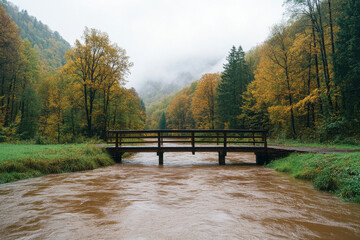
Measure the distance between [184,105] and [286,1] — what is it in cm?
4278

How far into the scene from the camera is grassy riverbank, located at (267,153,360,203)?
5160mm

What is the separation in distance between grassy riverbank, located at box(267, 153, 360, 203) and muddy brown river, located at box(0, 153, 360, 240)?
14.0 inches

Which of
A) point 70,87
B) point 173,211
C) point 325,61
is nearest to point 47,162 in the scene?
point 173,211

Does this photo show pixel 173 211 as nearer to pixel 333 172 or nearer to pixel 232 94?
pixel 333 172

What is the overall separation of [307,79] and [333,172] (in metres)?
17.2

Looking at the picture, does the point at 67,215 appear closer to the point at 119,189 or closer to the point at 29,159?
the point at 119,189

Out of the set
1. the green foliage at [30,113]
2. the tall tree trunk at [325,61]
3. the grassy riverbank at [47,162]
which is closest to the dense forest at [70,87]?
the green foliage at [30,113]

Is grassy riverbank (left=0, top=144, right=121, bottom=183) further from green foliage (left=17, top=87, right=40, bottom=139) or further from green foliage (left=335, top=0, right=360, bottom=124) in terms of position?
green foliage (left=17, top=87, right=40, bottom=139)

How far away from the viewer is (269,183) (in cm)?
720

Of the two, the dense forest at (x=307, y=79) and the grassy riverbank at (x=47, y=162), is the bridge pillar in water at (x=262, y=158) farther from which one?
the grassy riverbank at (x=47, y=162)

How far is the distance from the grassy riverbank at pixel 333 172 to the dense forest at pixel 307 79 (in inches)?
307

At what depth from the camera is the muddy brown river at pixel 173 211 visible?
11.3 ft

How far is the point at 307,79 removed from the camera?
66.4 feet

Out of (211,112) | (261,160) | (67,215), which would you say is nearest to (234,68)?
(211,112)
